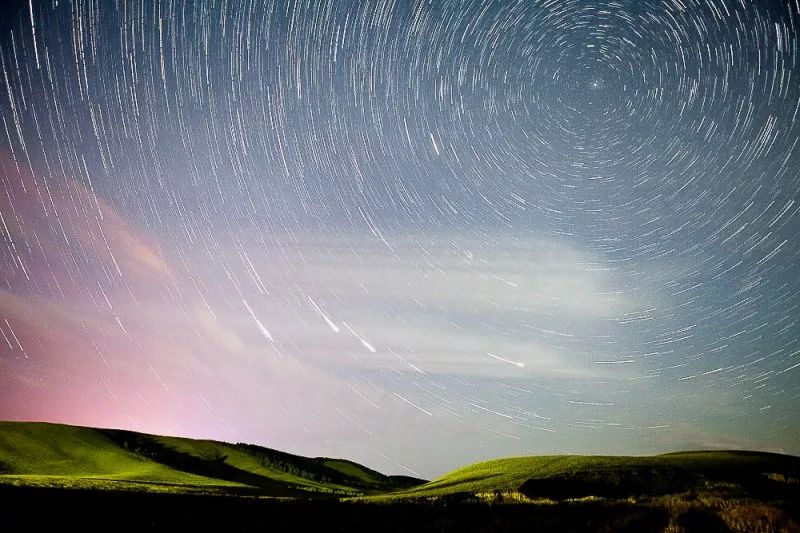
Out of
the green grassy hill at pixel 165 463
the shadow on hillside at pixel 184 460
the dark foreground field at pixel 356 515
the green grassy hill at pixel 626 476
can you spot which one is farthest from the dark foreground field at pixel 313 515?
the shadow on hillside at pixel 184 460

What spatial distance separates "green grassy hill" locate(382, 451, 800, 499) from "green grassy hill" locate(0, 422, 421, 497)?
28.0 meters

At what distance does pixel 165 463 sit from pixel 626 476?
8632 cm

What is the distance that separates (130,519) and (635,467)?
150 feet

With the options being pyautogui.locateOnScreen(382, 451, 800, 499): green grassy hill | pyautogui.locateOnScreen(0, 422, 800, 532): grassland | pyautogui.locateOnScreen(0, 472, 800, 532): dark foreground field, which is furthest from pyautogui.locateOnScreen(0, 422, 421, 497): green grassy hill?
pyautogui.locateOnScreen(0, 472, 800, 532): dark foreground field

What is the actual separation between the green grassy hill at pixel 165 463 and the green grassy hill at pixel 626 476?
2804cm

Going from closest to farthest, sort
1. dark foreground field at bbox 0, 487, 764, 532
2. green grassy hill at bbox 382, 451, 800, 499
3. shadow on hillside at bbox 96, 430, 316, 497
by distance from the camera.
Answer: dark foreground field at bbox 0, 487, 764, 532 → green grassy hill at bbox 382, 451, 800, 499 → shadow on hillside at bbox 96, 430, 316, 497

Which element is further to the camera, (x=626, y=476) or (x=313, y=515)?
(x=626, y=476)

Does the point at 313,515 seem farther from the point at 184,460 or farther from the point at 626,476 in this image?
the point at 184,460

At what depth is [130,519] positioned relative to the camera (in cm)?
1752

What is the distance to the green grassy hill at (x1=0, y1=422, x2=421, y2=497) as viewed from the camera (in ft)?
232

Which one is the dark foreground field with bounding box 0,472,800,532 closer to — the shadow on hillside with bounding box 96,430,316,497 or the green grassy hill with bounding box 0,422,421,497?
the green grassy hill with bounding box 0,422,421,497

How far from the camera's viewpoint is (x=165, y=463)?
9775 cm

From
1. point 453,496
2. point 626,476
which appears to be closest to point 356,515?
point 453,496

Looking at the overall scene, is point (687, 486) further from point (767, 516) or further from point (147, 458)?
point (147, 458)
